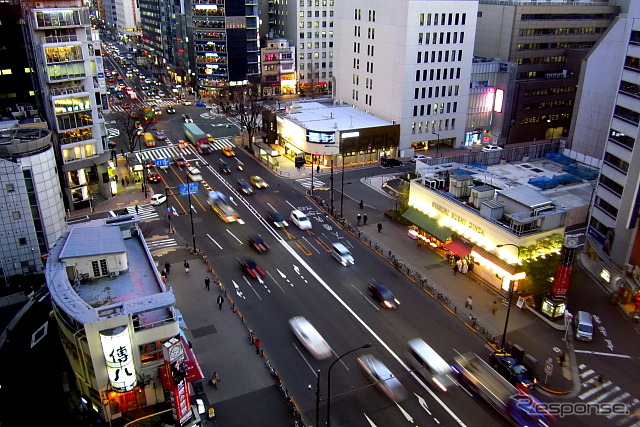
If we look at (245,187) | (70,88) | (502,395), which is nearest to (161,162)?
(245,187)

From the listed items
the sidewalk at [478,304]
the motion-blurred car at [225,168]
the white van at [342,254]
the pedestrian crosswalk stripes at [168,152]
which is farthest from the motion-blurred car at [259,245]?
the pedestrian crosswalk stripes at [168,152]

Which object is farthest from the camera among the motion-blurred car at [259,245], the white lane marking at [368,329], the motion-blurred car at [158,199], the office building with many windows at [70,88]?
the motion-blurred car at [158,199]

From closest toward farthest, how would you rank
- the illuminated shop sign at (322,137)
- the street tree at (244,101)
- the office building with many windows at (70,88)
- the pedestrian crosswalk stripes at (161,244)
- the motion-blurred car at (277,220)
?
the pedestrian crosswalk stripes at (161,244), the motion-blurred car at (277,220), the office building with many windows at (70,88), the illuminated shop sign at (322,137), the street tree at (244,101)

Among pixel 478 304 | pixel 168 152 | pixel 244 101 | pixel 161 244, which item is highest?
pixel 244 101

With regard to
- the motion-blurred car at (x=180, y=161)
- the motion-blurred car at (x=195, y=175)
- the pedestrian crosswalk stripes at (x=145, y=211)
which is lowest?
the pedestrian crosswalk stripes at (x=145, y=211)

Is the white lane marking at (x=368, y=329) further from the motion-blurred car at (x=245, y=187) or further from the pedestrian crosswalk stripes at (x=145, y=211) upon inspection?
the pedestrian crosswalk stripes at (x=145, y=211)

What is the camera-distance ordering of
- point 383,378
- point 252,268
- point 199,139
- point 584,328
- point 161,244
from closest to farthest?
point 383,378, point 584,328, point 252,268, point 161,244, point 199,139

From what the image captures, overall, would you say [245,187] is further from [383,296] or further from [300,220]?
[383,296]
